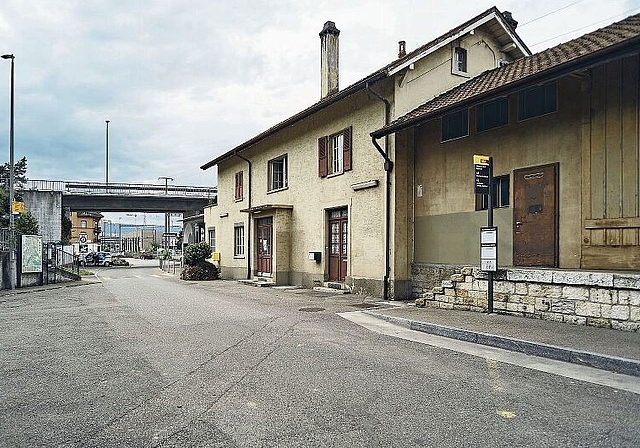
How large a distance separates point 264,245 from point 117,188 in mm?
28927

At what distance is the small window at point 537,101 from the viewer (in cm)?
1144

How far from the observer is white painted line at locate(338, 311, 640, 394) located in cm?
629

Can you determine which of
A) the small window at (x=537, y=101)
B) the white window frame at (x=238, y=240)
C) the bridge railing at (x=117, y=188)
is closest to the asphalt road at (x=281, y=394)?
the small window at (x=537, y=101)

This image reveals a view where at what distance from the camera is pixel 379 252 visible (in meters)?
15.2

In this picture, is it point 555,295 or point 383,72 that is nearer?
point 555,295

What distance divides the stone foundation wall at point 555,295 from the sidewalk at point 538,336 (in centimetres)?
24

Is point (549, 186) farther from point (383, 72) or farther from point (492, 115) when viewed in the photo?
point (383, 72)

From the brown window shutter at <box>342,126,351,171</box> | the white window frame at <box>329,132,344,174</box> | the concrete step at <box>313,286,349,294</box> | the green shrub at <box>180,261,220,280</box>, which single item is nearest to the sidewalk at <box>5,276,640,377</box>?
the concrete step at <box>313,286,349,294</box>

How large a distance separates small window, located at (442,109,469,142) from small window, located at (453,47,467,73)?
2.75 meters

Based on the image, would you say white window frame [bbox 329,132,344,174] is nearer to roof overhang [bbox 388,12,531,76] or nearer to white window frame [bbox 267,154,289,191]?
roof overhang [bbox 388,12,531,76]

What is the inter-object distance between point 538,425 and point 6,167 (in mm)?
56096

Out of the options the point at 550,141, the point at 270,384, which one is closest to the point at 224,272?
the point at 550,141

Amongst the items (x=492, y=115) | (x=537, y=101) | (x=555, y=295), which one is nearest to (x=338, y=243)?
(x=492, y=115)

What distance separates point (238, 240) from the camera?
26.7 metres
